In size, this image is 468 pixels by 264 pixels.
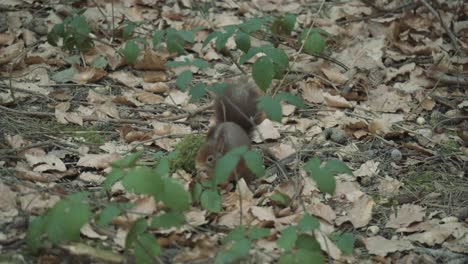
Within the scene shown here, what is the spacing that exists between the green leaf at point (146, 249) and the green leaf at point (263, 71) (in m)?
1.26

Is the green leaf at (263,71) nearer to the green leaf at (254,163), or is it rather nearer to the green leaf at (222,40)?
the green leaf at (222,40)

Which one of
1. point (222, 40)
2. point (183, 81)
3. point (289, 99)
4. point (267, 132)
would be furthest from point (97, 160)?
point (289, 99)

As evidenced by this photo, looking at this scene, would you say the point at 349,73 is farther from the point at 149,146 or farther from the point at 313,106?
the point at 149,146

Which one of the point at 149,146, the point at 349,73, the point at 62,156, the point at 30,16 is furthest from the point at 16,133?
the point at 349,73

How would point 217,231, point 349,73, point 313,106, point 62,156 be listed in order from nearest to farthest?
point 217,231 → point 62,156 → point 313,106 → point 349,73

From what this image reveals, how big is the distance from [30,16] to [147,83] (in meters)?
1.26

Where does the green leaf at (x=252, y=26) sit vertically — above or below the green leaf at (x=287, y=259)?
above

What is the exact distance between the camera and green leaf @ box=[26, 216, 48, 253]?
7.76 ft

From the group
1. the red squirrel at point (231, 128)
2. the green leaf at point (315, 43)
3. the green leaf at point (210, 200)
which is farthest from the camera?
the green leaf at point (315, 43)

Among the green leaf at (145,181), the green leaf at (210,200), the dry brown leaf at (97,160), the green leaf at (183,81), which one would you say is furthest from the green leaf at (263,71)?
the green leaf at (145,181)

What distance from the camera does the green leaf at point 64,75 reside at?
450cm

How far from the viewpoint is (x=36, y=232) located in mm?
2389

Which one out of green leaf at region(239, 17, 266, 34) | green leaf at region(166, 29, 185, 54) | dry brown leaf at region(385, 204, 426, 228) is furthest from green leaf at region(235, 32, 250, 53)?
dry brown leaf at region(385, 204, 426, 228)

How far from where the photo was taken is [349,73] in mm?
4750
